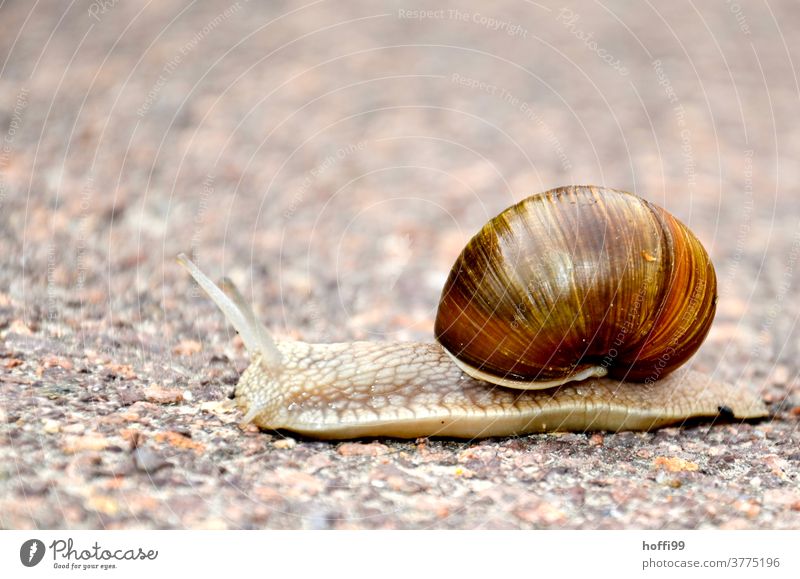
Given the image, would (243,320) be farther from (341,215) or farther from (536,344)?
(341,215)

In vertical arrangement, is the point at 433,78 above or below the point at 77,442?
above
